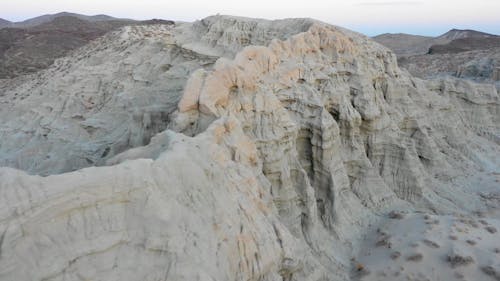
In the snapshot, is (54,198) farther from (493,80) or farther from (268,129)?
(493,80)

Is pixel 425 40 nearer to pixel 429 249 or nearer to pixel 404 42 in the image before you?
pixel 404 42

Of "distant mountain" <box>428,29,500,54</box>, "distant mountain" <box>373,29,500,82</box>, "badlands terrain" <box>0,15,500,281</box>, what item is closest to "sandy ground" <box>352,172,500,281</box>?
"badlands terrain" <box>0,15,500,281</box>

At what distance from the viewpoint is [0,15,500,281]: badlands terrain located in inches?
344

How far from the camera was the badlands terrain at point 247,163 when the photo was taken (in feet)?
28.7

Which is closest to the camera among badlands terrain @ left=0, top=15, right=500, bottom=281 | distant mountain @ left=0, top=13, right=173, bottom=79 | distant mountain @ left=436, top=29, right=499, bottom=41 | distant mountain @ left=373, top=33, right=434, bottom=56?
badlands terrain @ left=0, top=15, right=500, bottom=281

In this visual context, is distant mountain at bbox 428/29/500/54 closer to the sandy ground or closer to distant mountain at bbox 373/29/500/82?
distant mountain at bbox 373/29/500/82

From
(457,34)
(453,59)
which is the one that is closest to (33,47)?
(453,59)

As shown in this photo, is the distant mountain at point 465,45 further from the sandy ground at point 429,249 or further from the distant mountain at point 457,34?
the sandy ground at point 429,249

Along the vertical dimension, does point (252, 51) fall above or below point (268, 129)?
above

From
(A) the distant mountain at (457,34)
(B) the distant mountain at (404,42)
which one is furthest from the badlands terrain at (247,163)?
(A) the distant mountain at (457,34)

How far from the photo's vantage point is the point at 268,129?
16.2 metres

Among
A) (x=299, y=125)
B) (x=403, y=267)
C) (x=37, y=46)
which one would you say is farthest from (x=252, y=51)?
(x=37, y=46)

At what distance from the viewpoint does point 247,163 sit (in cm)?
1373

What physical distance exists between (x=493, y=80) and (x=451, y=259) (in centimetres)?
3266
